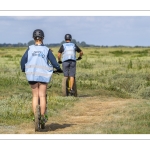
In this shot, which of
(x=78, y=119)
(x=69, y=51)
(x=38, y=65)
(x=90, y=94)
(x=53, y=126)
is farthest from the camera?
(x=90, y=94)

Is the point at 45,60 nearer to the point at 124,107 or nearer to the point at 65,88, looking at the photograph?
the point at 124,107

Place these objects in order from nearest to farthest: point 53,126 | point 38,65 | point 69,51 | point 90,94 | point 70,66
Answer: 1. point 38,65
2. point 53,126
3. point 69,51
4. point 70,66
5. point 90,94

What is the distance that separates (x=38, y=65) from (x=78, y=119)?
8.79ft

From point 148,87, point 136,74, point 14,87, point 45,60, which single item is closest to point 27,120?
point 45,60

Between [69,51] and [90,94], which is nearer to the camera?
[69,51]

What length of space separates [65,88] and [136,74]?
1037cm

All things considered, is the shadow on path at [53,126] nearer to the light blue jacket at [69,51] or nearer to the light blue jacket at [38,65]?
the light blue jacket at [38,65]

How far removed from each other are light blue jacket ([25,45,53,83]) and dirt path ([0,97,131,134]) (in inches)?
47.1

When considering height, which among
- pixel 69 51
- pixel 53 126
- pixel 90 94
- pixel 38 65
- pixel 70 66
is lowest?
pixel 53 126

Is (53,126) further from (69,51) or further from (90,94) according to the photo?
(90,94)

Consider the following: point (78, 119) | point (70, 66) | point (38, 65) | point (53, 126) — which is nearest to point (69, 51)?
point (70, 66)

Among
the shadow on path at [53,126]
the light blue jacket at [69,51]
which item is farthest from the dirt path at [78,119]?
the light blue jacket at [69,51]

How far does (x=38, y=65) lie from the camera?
33.4 ft

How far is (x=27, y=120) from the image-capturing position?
1173 cm
